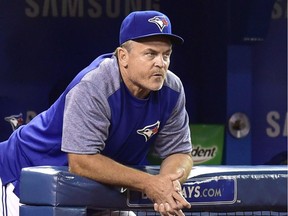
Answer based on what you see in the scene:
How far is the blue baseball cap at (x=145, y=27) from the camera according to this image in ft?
12.9

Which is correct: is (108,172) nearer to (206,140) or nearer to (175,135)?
(175,135)

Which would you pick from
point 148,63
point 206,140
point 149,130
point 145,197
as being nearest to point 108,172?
Answer: point 145,197

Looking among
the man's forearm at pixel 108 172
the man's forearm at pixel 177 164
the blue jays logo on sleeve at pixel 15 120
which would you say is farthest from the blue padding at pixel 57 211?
the blue jays logo on sleeve at pixel 15 120

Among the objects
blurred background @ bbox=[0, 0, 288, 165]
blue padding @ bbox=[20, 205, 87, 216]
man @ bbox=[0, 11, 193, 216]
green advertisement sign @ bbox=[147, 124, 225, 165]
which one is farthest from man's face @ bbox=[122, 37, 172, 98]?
green advertisement sign @ bbox=[147, 124, 225, 165]

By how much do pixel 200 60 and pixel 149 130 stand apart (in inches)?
108

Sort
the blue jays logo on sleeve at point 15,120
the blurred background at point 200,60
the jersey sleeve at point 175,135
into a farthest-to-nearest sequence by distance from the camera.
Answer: the blurred background at point 200,60, the blue jays logo on sleeve at point 15,120, the jersey sleeve at point 175,135

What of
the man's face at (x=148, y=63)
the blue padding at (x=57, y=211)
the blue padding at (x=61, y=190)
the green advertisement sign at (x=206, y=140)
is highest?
the man's face at (x=148, y=63)

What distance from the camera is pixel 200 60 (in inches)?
266

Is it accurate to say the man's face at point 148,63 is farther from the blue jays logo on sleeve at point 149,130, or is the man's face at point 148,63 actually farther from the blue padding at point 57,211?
the blue padding at point 57,211

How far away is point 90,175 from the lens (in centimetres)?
381

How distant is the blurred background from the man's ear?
2430 millimetres

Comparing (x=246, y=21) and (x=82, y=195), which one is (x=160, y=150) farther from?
(x=246, y=21)

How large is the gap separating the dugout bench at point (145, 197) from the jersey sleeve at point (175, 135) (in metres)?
0.17

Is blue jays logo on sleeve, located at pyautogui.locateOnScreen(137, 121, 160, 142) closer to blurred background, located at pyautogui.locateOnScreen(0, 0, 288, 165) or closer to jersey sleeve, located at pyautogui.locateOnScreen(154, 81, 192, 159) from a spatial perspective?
jersey sleeve, located at pyautogui.locateOnScreen(154, 81, 192, 159)
